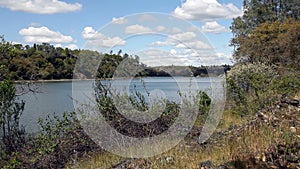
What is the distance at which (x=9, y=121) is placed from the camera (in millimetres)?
8188

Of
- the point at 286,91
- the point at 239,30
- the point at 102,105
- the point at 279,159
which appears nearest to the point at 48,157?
the point at 102,105

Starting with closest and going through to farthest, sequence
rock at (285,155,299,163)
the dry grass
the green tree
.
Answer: rock at (285,155,299,163)
the dry grass
the green tree

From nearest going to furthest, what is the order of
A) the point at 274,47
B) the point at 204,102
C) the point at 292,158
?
the point at 292,158
the point at 204,102
the point at 274,47

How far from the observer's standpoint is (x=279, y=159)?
4223mm

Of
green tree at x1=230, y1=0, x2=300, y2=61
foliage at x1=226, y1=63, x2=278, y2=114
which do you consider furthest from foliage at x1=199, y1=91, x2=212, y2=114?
green tree at x1=230, y1=0, x2=300, y2=61

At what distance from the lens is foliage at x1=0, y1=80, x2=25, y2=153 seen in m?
7.76

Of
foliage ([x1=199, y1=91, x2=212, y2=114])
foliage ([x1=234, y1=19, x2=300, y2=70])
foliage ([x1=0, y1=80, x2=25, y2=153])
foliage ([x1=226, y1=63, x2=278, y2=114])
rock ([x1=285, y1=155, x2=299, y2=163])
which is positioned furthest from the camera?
foliage ([x1=234, y1=19, x2=300, y2=70])

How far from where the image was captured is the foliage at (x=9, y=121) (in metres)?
7.76

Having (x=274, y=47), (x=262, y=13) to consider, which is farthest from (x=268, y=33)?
(x=262, y=13)

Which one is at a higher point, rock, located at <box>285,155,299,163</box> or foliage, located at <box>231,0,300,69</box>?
foliage, located at <box>231,0,300,69</box>

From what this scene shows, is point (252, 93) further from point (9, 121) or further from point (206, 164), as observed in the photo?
point (9, 121)

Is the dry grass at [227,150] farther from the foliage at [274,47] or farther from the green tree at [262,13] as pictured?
the green tree at [262,13]

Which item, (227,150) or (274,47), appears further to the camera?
(274,47)

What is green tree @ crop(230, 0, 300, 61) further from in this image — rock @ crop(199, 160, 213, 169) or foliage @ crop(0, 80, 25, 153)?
rock @ crop(199, 160, 213, 169)
